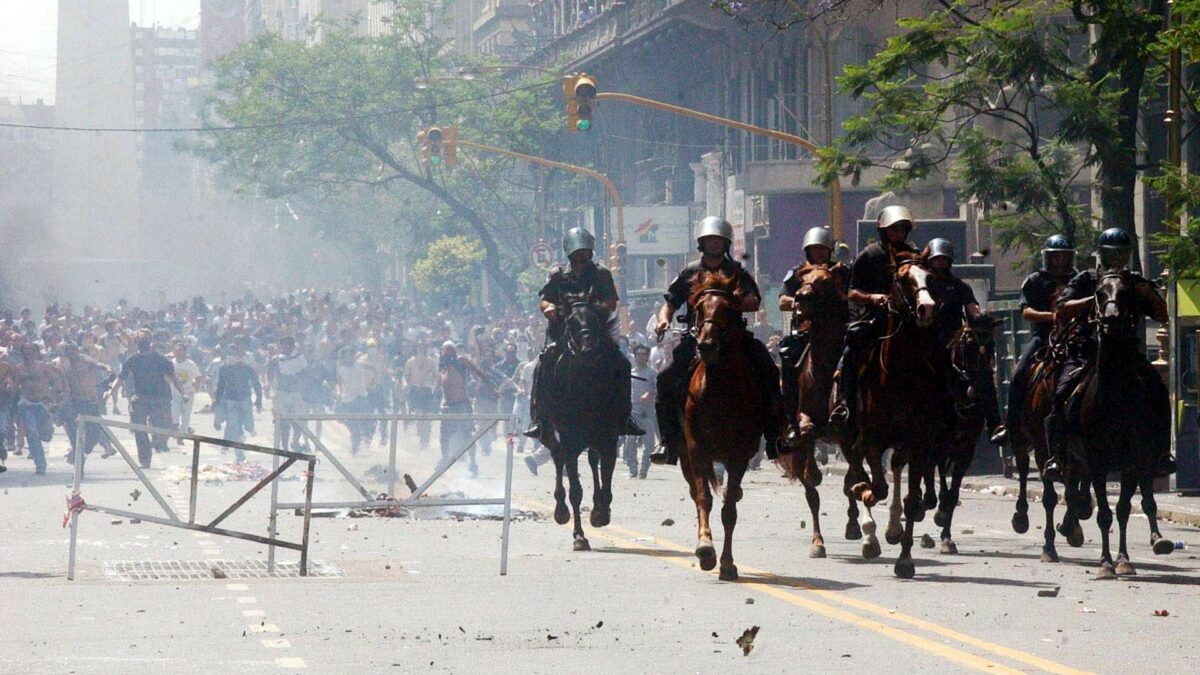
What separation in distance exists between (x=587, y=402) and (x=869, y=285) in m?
2.99

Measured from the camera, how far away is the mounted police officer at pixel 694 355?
46.2ft

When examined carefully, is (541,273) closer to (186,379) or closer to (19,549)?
(186,379)

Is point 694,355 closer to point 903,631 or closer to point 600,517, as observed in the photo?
point 600,517

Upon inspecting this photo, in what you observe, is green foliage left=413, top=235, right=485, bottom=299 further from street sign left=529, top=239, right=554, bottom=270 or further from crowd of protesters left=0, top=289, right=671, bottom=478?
crowd of protesters left=0, top=289, right=671, bottom=478

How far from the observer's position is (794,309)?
15789mm

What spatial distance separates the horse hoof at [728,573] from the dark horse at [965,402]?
1.72 meters

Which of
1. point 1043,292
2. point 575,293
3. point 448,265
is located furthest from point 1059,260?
point 448,265

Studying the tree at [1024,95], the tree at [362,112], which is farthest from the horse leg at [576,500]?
the tree at [362,112]

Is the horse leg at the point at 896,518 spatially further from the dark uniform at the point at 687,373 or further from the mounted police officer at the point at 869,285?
the dark uniform at the point at 687,373

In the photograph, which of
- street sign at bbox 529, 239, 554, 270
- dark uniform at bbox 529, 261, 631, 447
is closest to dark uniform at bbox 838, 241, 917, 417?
dark uniform at bbox 529, 261, 631, 447

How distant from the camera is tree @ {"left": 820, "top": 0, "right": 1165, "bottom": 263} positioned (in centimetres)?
2398

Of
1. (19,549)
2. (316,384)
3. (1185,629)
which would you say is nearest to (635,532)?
(19,549)

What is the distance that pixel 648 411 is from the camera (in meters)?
31.0

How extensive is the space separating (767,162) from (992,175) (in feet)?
80.9
